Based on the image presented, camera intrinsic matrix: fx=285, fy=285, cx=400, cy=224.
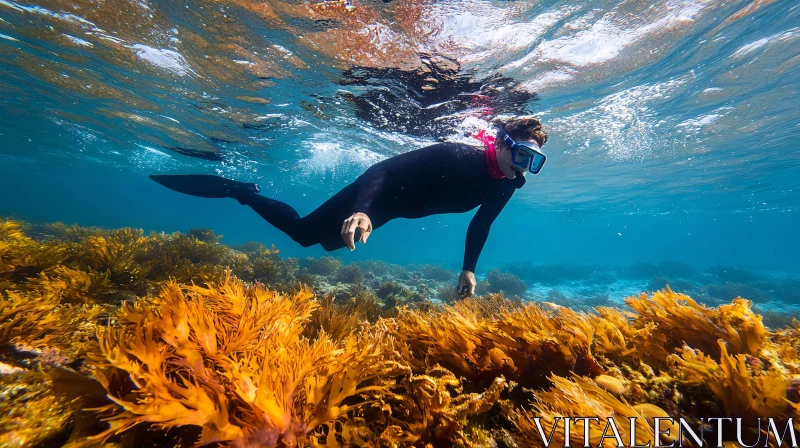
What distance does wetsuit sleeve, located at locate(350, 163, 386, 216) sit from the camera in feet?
11.9

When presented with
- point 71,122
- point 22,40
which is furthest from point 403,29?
point 71,122

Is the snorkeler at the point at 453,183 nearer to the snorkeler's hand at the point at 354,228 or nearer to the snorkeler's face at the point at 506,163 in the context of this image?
the snorkeler's face at the point at 506,163

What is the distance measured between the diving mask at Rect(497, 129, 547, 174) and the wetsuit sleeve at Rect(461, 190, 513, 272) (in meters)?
0.72

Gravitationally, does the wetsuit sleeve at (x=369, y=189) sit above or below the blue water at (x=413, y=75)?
below

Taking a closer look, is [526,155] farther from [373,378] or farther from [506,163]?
[373,378]

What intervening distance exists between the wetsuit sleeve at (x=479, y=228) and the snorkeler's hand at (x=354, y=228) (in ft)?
7.06

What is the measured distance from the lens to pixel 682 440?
135 cm

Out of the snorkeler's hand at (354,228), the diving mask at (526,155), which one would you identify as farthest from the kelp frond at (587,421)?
the diving mask at (526,155)

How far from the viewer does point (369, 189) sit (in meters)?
4.07

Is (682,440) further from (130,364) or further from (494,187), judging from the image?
(494,187)

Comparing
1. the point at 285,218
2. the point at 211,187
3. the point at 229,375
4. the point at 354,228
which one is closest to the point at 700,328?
the point at 354,228

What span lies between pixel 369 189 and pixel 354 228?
1085mm

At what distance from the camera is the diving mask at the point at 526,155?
4332 mm

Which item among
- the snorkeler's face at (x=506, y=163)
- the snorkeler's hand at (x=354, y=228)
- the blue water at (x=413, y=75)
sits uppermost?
the blue water at (x=413, y=75)
